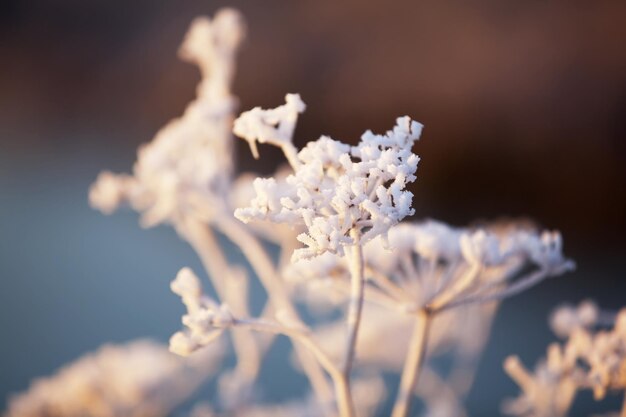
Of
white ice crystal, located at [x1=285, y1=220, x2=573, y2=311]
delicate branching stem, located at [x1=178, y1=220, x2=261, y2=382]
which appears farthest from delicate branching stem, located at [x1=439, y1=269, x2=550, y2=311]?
delicate branching stem, located at [x1=178, y1=220, x2=261, y2=382]

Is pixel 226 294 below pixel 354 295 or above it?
above

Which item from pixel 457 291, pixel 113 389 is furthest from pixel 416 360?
pixel 113 389

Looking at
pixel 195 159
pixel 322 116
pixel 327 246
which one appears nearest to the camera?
pixel 327 246

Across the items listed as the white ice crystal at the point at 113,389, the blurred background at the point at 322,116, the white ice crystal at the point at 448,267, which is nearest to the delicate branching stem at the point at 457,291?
the white ice crystal at the point at 448,267

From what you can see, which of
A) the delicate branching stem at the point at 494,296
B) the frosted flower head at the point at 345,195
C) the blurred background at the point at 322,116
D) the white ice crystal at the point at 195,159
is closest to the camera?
the frosted flower head at the point at 345,195

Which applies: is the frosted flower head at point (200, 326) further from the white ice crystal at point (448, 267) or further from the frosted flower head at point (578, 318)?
the frosted flower head at point (578, 318)

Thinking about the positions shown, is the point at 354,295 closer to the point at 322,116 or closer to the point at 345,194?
the point at 345,194
